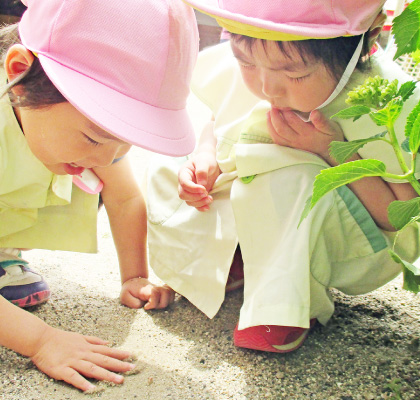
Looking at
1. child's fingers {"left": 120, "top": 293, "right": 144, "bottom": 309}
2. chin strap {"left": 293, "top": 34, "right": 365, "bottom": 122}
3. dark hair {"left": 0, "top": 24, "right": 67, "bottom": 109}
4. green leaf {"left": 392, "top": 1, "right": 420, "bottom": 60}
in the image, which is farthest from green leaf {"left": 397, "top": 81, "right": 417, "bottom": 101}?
child's fingers {"left": 120, "top": 293, "right": 144, "bottom": 309}

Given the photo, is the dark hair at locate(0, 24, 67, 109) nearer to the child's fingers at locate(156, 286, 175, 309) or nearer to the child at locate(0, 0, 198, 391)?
the child at locate(0, 0, 198, 391)

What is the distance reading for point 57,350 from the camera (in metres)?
1.08

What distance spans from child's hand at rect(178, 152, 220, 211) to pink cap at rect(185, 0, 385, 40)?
441 millimetres

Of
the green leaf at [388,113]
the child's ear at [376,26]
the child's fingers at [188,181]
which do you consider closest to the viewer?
the green leaf at [388,113]

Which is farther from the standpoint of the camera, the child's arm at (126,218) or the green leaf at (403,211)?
the child's arm at (126,218)

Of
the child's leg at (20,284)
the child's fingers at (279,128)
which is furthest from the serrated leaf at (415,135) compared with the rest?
the child's leg at (20,284)

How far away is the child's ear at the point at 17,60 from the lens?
1.03 m

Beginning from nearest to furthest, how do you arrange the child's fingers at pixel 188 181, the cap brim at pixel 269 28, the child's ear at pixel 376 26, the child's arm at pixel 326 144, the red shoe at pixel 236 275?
1. the cap brim at pixel 269 28
2. the child's ear at pixel 376 26
3. the child's arm at pixel 326 144
4. the child's fingers at pixel 188 181
5. the red shoe at pixel 236 275

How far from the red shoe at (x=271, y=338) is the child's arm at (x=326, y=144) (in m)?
0.30

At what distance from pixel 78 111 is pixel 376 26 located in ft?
1.91

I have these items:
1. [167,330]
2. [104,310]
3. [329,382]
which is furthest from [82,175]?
[329,382]

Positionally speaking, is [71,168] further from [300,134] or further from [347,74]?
[347,74]

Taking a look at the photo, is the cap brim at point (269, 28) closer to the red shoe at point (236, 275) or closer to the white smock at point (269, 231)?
the white smock at point (269, 231)

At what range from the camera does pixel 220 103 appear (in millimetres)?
1428
